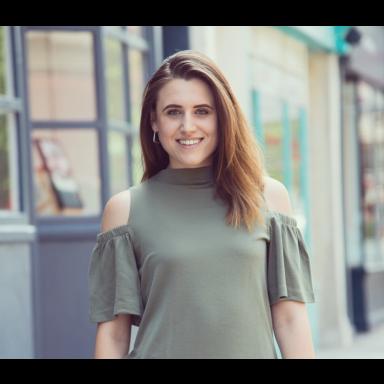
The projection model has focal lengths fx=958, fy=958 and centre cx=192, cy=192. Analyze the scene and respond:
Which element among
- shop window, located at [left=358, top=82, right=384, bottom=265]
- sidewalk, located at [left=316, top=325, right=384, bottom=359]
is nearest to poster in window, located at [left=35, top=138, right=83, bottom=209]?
sidewalk, located at [left=316, top=325, right=384, bottom=359]

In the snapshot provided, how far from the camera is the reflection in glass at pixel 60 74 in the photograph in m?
6.57

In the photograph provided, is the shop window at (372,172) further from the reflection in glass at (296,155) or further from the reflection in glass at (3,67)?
the reflection in glass at (3,67)

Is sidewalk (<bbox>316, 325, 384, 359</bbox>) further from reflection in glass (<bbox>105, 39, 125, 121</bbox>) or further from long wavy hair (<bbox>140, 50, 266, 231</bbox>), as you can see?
long wavy hair (<bbox>140, 50, 266, 231</bbox>)

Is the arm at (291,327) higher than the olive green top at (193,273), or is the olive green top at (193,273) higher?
the olive green top at (193,273)

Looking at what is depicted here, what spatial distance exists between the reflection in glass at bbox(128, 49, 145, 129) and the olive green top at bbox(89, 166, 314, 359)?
144 inches

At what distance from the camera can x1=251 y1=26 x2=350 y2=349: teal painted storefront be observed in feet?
27.6

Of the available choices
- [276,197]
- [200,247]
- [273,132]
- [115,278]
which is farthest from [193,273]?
[273,132]

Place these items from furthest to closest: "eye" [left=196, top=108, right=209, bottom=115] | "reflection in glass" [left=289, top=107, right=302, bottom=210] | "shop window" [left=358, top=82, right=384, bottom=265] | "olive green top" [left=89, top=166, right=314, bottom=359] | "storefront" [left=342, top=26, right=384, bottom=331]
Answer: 1. "shop window" [left=358, top=82, right=384, bottom=265]
2. "storefront" [left=342, top=26, right=384, bottom=331]
3. "reflection in glass" [left=289, top=107, right=302, bottom=210]
4. "eye" [left=196, top=108, right=209, bottom=115]
5. "olive green top" [left=89, top=166, right=314, bottom=359]

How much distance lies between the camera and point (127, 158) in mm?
6254

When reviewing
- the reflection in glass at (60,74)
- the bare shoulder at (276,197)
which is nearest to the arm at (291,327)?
the bare shoulder at (276,197)

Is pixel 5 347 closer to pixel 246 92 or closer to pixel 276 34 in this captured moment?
pixel 246 92
